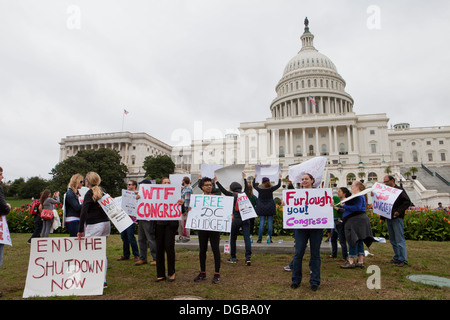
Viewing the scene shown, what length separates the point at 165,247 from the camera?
6301mm

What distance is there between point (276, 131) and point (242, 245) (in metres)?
70.9

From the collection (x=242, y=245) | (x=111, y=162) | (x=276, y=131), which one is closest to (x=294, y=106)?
(x=276, y=131)

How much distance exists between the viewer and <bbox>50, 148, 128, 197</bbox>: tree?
172 feet

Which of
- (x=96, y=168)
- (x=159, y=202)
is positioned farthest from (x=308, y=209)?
(x=96, y=168)

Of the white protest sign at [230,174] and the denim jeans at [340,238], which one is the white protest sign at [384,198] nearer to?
the denim jeans at [340,238]

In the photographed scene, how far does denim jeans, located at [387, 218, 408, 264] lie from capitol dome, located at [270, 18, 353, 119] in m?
76.8

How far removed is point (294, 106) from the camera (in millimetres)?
88750

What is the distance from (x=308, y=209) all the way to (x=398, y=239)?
326 centimetres

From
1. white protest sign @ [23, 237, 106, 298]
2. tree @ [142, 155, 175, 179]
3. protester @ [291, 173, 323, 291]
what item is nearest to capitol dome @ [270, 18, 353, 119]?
tree @ [142, 155, 175, 179]

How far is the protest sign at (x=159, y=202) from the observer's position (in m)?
6.51
